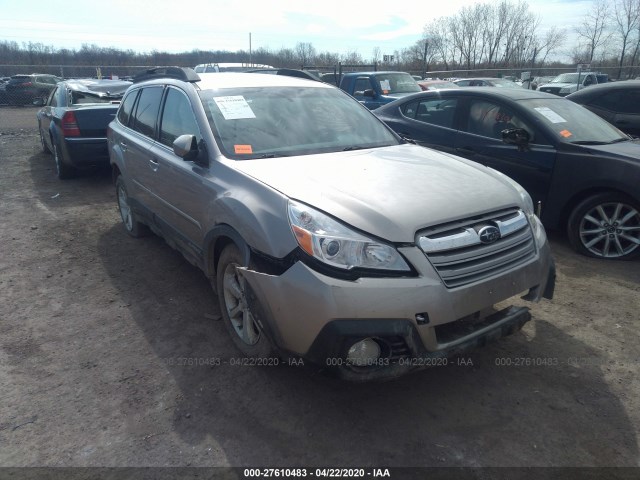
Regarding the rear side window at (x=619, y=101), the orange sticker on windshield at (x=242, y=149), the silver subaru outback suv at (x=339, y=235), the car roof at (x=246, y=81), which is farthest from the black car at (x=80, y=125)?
the rear side window at (x=619, y=101)

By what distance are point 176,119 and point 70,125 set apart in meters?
4.72

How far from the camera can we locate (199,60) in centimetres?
4494

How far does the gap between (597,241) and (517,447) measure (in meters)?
3.14

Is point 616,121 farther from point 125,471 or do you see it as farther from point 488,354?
point 125,471

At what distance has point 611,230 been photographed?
4.75 metres

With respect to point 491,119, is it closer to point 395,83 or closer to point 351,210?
point 351,210

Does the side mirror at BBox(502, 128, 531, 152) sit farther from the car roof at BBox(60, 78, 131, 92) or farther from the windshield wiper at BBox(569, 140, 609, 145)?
the car roof at BBox(60, 78, 131, 92)

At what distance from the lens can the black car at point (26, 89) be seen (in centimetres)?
2475

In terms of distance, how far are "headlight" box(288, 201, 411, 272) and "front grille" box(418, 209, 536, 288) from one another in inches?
7.5

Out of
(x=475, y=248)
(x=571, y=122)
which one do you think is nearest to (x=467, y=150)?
(x=571, y=122)

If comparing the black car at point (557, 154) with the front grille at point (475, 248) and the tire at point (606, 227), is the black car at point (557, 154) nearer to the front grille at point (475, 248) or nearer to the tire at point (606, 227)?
the tire at point (606, 227)

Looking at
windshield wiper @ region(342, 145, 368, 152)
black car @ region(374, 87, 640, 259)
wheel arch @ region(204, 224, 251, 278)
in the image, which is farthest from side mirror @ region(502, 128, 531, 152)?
wheel arch @ region(204, 224, 251, 278)

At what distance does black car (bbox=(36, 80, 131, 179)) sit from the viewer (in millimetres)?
7738

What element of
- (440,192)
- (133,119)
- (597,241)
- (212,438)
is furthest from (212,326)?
(597,241)
